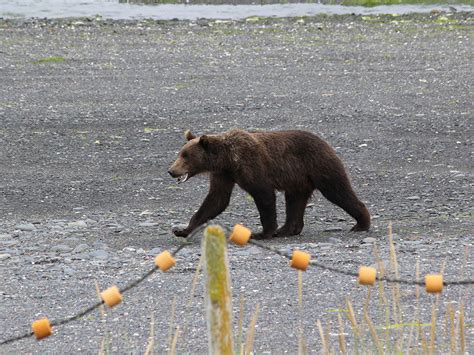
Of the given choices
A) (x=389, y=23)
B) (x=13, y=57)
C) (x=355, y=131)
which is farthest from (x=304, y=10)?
(x=355, y=131)

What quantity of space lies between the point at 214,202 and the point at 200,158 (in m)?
0.33

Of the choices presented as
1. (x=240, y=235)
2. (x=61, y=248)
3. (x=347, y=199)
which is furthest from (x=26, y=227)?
(x=240, y=235)

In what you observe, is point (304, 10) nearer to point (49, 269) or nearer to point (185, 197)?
point (185, 197)

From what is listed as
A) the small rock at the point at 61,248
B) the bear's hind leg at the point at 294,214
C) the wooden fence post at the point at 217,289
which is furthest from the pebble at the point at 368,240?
the wooden fence post at the point at 217,289

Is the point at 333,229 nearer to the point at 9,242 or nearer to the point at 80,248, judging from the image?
the point at 80,248

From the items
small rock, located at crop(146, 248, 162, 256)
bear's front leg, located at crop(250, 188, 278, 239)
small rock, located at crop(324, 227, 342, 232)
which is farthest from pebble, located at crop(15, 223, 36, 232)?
small rock, located at crop(324, 227, 342, 232)

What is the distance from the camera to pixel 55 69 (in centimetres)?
1568

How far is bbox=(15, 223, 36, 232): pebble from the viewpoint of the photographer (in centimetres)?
804

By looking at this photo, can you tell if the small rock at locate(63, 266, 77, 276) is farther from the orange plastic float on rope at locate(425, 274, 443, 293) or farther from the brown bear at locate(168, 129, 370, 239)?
the orange plastic float on rope at locate(425, 274, 443, 293)

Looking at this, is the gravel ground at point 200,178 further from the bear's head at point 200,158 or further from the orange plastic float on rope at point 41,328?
the orange plastic float on rope at point 41,328

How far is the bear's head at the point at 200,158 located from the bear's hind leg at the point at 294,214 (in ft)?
2.00

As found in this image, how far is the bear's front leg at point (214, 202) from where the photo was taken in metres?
7.44

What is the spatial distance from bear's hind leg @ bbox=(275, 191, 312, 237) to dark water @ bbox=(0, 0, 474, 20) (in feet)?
53.3

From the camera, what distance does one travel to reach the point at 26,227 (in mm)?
8094
